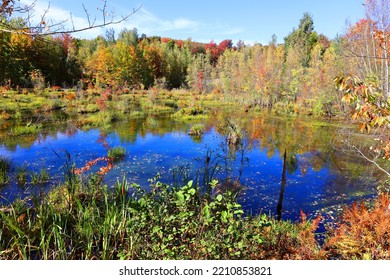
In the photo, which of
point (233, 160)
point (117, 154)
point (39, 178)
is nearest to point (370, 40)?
point (233, 160)

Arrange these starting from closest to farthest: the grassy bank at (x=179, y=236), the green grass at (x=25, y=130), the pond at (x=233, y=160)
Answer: the grassy bank at (x=179, y=236)
the pond at (x=233, y=160)
the green grass at (x=25, y=130)

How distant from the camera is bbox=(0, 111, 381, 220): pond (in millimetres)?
7090

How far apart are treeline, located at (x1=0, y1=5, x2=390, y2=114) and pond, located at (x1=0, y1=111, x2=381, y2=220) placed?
23.2 feet

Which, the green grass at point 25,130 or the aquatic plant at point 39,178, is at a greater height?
the green grass at point 25,130

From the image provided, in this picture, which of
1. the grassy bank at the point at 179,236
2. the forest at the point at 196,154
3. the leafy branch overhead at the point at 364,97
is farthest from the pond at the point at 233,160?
the leafy branch overhead at the point at 364,97

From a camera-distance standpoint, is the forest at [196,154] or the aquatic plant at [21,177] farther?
the aquatic plant at [21,177]

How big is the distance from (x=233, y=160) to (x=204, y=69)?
32.9 metres

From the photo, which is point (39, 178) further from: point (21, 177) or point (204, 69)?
point (204, 69)

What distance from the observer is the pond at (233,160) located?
7090 millimetres

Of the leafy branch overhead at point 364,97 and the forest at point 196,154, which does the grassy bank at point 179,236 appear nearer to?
the forest at point 196,154

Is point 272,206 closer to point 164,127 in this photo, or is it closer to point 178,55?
point 164,127

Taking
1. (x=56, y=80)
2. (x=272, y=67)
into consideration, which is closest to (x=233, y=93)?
(x=272, y=67)

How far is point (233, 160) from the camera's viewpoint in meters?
10.2

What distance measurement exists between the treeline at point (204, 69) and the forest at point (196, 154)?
173 mm
